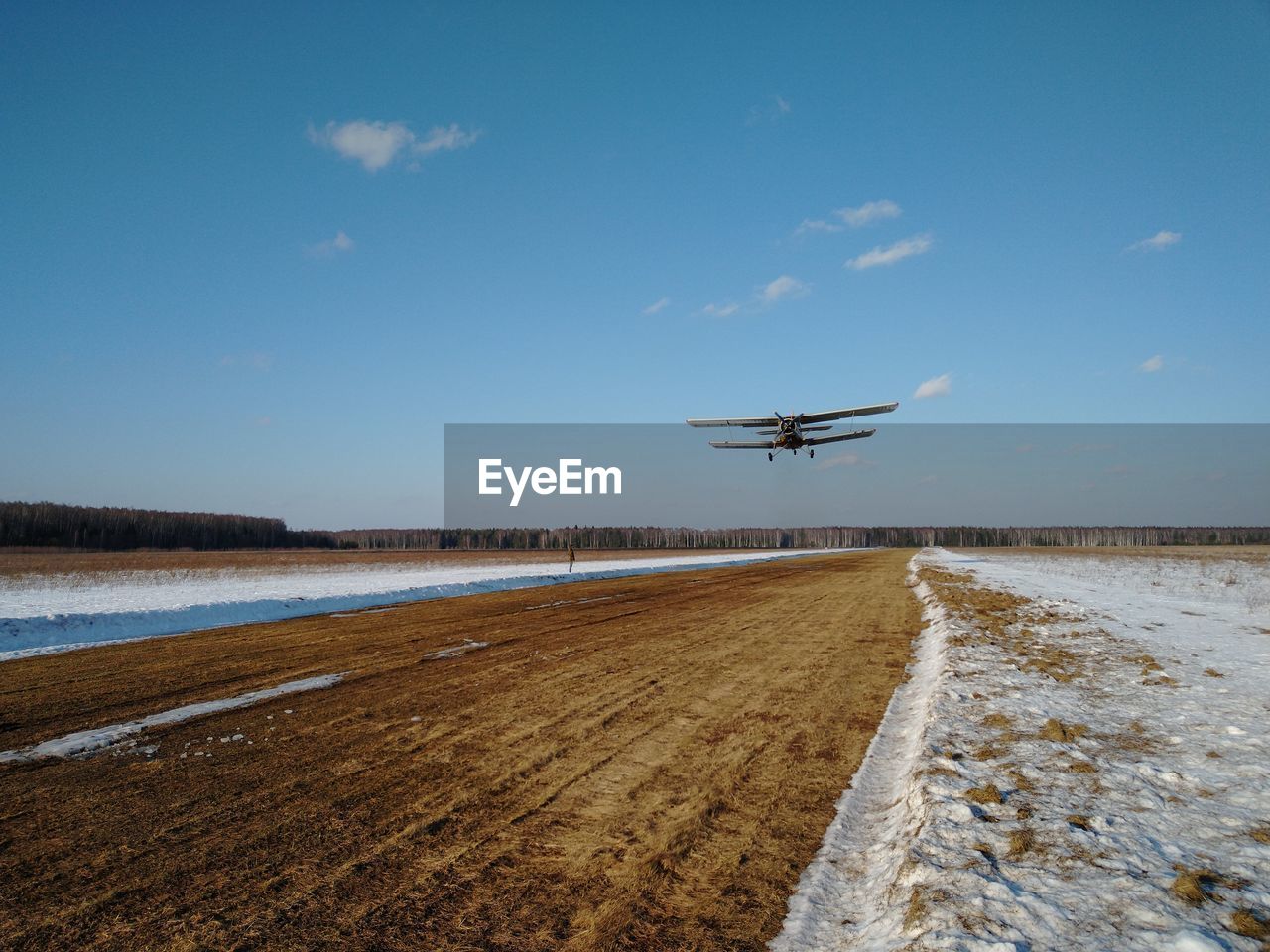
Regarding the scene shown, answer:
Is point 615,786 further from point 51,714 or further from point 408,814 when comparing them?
point 51,714

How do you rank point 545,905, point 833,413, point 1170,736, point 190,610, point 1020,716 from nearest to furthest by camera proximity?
point 545,905
point 1170,736
point 1020,716
point 190,610
point 833,413

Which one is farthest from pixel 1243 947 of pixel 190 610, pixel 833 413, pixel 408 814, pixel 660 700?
pixel 833 413

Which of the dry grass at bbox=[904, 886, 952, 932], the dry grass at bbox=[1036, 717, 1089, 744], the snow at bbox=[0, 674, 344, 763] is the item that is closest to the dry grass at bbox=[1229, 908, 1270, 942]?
the dry grass at bbox=[904, 886, 952, 932]

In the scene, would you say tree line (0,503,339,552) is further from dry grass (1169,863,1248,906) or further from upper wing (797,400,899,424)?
dry grass (1169,863,1248,906)

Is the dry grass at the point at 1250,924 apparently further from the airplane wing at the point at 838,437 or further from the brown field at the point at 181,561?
the brown field at the point at 181,561

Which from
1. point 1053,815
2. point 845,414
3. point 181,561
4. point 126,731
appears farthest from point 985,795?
point 181,561

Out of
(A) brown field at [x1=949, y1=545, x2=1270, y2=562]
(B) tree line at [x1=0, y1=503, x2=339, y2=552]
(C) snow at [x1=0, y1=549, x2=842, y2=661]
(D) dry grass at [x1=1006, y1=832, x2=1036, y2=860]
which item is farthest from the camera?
(B) tree line at [x1=0, y1=503, x2=339, y2=552]

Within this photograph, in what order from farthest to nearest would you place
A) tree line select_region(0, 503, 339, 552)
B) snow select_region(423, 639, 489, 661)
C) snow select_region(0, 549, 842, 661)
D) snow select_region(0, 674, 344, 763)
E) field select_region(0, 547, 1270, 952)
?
tree line select_region(0, 503, 339, 552) < snow select_region(0, 549, 842, 661) < snow select_region(423, 639, 489, 661) < snow select_region(0, 674, 344, 763) < field select_region(0, 547, 1270, 952)

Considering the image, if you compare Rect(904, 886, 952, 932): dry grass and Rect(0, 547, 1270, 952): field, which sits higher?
Rect(904, 886, 952, 932): dry grass
